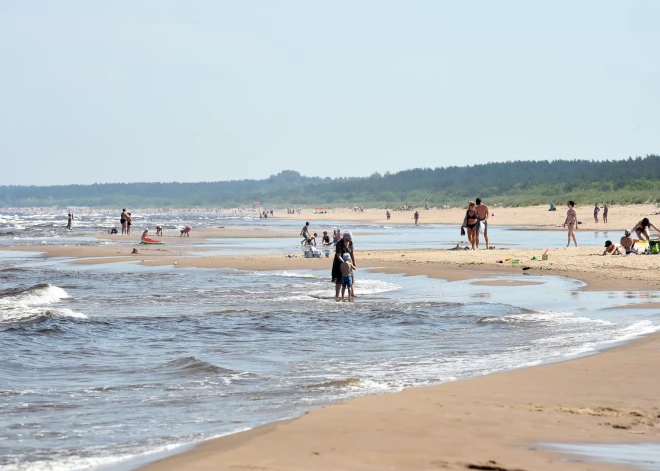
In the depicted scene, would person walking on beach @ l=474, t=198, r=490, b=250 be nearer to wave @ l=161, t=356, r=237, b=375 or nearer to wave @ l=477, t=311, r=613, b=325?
wave @ l=477, t=311, r=613, b=325

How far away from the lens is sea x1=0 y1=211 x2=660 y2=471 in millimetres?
7500

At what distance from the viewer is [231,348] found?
12.1 metres

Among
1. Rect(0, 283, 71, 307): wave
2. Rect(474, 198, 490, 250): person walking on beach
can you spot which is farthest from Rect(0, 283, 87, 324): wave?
Rect(474, 198, 490, 250): person walking on beach

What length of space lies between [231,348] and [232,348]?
0.04 ft

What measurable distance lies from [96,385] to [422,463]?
4837 mm

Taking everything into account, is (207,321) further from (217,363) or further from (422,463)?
(422,463)

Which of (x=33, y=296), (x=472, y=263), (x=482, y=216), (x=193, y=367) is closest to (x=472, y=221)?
(x=482, y=216)

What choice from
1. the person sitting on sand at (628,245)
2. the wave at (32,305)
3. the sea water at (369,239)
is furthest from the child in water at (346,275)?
the sea water at (369,239)

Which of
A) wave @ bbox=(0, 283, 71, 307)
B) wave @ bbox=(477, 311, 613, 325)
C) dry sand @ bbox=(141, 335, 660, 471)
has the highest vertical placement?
dry sand @ bbox=(141, 335, 660, 471)

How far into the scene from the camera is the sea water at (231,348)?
7.54 metres

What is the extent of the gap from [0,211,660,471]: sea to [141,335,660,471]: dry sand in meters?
0.55

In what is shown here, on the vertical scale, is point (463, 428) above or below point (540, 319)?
above

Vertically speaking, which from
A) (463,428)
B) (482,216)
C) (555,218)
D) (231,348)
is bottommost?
(231,348)

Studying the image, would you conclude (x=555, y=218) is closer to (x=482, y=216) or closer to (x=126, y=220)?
(x=126, y=220)
